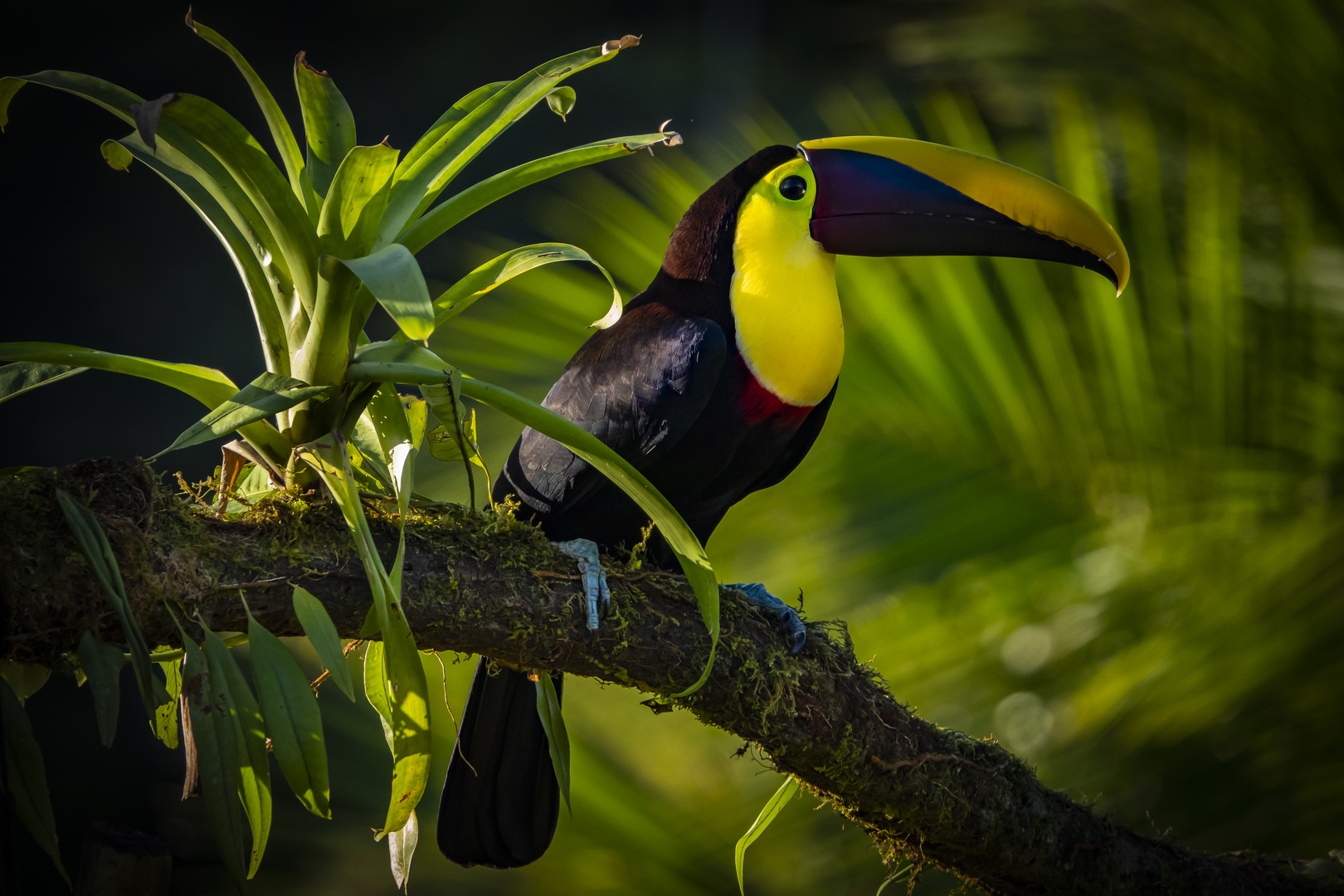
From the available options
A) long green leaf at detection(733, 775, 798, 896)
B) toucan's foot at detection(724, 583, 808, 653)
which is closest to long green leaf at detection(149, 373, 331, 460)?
toucan's foot at detection(724, 583, 808, 653)

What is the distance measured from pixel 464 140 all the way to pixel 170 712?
69cm

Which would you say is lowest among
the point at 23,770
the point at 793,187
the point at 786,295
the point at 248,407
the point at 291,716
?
the point at 23,770

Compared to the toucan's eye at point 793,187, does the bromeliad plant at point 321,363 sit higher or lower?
lower

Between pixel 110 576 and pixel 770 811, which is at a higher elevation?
pixel 770 811

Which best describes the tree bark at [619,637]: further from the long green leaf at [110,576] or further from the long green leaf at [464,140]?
the long green leaf at [464,140]

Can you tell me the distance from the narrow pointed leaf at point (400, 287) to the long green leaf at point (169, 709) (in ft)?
1.38

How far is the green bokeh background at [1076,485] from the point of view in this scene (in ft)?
5.58

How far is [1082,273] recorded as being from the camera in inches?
73.8

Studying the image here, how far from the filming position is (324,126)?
1.08 m

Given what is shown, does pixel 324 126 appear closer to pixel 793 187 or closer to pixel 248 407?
pixel 248 407

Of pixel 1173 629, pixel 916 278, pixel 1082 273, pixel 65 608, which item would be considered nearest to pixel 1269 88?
pixel 1082 273

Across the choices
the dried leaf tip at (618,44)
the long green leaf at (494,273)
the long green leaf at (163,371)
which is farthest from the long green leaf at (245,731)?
the dried leaf tip at (618,44)

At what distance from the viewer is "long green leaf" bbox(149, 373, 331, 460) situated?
34.8 inches

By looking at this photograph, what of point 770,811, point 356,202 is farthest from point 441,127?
point 770,811
